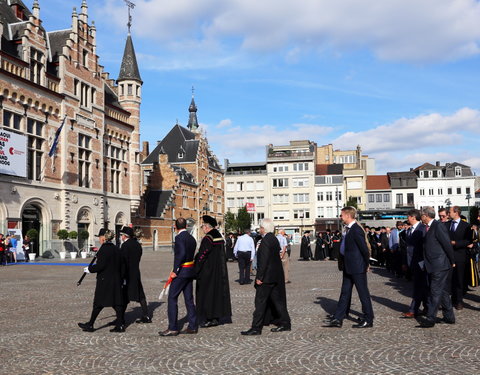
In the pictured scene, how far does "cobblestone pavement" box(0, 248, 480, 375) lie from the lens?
593 centimetres

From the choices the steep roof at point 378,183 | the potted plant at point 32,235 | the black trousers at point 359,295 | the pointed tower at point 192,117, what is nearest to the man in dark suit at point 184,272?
the black trousers at point 359,295

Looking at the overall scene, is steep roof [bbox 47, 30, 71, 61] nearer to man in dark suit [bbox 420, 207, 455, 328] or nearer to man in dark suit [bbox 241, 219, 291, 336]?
man in dark suit [bbox 241, 219, 291, 336]

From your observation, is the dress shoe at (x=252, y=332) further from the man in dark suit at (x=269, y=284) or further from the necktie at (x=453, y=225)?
the necktie at (x=453, y=225)

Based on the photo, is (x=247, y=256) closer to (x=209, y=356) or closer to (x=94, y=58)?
(x=209, y=356)

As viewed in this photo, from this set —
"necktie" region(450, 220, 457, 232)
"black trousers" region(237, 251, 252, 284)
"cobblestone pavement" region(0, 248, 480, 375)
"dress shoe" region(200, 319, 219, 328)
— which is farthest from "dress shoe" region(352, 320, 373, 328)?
"black trousers" region(237, 251, 252, 284)

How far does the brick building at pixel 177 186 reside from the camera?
174ft

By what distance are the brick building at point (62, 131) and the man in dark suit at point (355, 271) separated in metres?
25.2

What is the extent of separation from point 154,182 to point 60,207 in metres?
25.9

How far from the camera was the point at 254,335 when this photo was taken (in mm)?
7820

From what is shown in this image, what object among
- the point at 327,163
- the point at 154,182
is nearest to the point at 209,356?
the point at 154,182

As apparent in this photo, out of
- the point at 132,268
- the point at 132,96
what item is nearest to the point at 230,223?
the point at 132,96

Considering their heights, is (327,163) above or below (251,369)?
above

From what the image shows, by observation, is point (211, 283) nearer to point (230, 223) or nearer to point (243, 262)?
point (243, 262)

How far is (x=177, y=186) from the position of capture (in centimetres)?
5944
